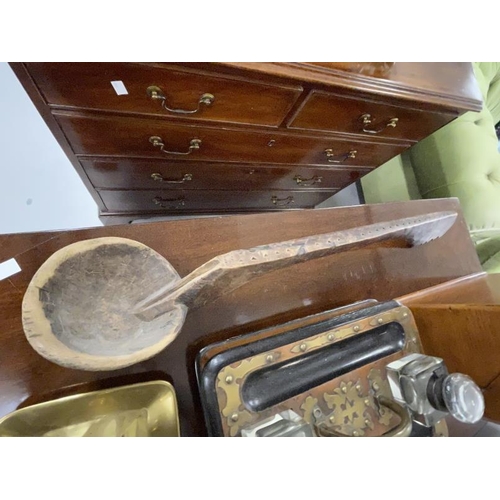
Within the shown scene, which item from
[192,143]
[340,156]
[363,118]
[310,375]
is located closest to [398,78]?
[363,118]

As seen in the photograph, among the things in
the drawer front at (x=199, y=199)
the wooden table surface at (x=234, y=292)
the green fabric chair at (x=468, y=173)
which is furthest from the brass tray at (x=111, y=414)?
the green fabric chair at (x=468, y=173)

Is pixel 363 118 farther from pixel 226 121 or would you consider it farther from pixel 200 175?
pixel 200 175

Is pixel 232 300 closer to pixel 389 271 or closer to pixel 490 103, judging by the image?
pixel 389 271

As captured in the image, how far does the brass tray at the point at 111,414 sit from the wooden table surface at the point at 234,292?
4 centimetres

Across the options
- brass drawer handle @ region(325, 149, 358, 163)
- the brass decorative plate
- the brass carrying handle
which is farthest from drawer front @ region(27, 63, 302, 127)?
the brass carrying handle

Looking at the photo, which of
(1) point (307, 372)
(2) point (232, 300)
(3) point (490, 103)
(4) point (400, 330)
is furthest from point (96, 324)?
(3) point (490, 103)

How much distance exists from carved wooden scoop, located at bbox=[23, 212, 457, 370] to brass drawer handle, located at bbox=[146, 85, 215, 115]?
38 centimetres

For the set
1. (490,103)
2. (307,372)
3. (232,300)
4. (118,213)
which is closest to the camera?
(307,372)

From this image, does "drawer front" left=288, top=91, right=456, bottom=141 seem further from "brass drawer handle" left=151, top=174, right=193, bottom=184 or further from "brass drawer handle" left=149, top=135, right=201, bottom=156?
"brass drawer handle" left=151, top=174, right=193, bottom=184

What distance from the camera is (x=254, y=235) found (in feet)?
2.03

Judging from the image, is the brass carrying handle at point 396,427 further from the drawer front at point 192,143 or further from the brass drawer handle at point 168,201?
the brass drawer handle at point 168,201

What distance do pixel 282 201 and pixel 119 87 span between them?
0.89m

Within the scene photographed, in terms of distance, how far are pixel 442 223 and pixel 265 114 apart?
1.70 ft

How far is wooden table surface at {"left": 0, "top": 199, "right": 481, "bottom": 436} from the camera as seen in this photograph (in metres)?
0.46
